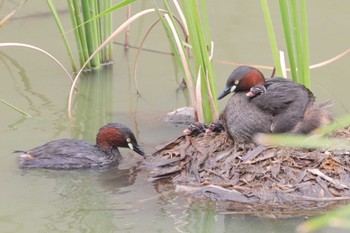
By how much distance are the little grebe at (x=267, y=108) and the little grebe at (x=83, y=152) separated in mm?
812

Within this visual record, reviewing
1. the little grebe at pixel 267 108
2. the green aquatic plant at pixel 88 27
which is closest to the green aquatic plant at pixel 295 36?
the little grebe at pixel 267 108

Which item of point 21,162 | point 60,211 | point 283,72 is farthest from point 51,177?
point 283,72

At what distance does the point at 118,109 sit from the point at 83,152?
1078 millimetres

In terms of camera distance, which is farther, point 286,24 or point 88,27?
point 88,27

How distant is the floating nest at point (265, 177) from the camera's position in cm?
471

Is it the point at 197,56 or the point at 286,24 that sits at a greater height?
A: the point at 286,24

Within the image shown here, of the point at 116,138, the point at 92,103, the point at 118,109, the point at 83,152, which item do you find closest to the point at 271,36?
the point at 116,138

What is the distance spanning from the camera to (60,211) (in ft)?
15.3

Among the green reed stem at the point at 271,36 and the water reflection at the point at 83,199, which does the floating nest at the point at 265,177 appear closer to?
the water reflection at the point at 83,199

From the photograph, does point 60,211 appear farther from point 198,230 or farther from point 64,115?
point 64,115

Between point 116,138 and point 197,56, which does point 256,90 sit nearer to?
point 197,56

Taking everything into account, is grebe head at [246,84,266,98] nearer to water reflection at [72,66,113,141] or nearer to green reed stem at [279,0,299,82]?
green reed stem at [279,0,299,82]

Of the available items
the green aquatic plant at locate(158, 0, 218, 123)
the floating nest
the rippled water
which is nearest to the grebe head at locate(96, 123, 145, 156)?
the rippled water

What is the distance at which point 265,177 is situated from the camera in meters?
4.84
